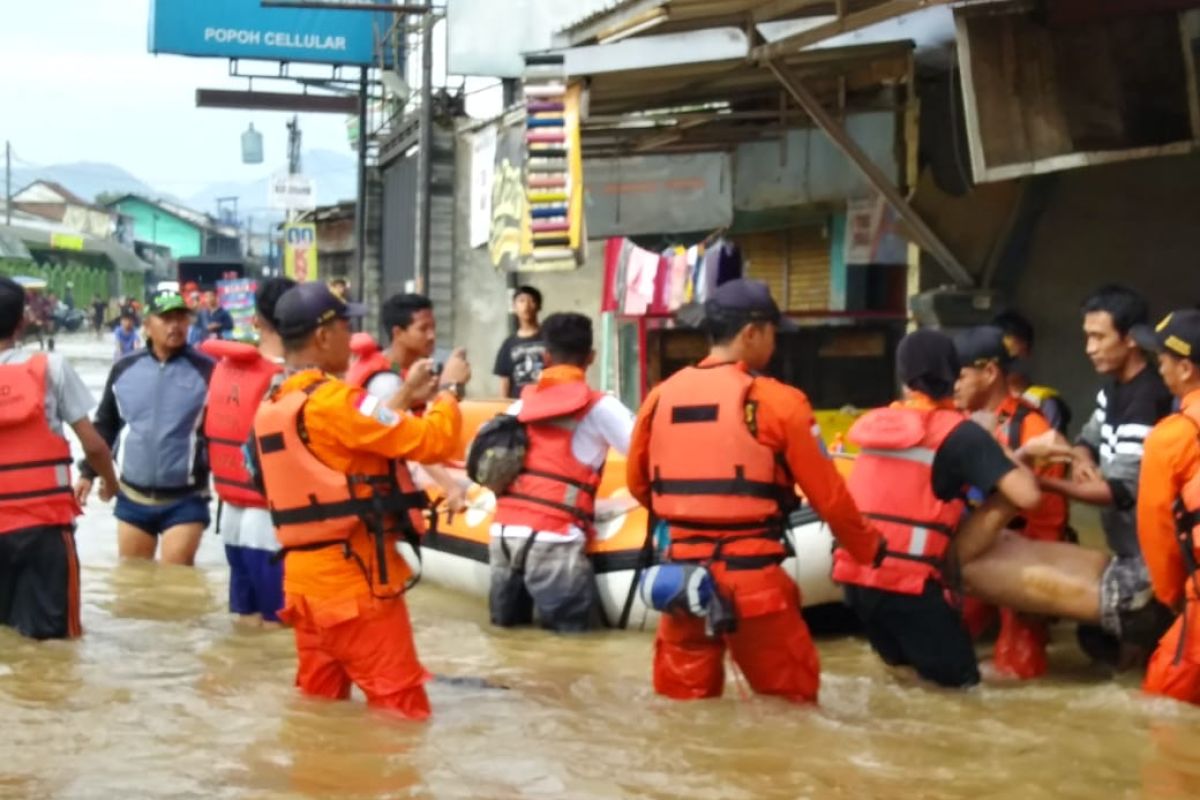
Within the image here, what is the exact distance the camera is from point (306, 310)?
589 centimetres

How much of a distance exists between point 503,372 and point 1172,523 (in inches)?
265

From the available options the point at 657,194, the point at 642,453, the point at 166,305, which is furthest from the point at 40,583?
the point at 657,194

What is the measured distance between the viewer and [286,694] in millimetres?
6680

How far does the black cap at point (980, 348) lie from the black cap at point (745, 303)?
1467 mm

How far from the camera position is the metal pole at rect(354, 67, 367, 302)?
29094 mm

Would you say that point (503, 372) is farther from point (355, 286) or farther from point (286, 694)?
point (355, 286)

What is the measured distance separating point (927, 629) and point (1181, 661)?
34.3 inches

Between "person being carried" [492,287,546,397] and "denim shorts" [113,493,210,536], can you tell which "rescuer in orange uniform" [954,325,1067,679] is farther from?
"person being carried" [492,287,546,397]

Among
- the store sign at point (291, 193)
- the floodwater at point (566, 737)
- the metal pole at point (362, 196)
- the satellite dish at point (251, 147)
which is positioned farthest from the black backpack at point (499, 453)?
the satellite dish at point (251, 147)

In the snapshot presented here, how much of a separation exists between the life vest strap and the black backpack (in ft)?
6.12

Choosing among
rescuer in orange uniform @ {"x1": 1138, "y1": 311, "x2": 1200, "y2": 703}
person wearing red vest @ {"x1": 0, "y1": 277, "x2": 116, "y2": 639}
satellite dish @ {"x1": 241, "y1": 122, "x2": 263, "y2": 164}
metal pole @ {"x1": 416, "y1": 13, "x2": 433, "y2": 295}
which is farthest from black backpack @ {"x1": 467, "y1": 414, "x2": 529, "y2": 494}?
satellite dish @ {"x1": 241, "y1": 122, "x2": 263, "y2": 164}

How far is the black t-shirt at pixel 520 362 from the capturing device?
1211 centimetres

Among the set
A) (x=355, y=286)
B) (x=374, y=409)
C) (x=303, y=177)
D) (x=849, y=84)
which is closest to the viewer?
(x=374, y=409)

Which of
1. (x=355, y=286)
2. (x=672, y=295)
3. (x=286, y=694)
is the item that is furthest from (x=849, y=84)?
(x=355, y=286)
